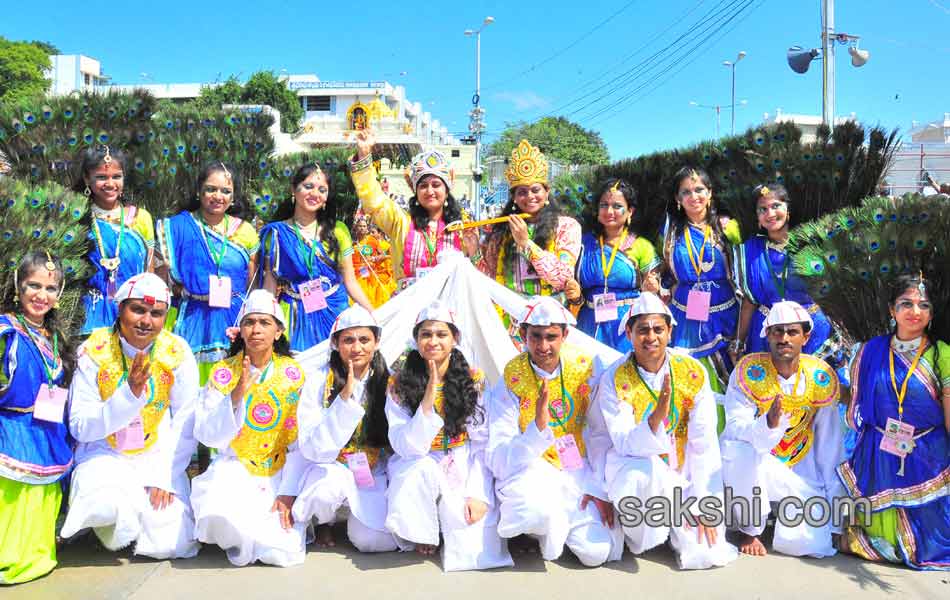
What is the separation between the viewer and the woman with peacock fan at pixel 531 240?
4062mm

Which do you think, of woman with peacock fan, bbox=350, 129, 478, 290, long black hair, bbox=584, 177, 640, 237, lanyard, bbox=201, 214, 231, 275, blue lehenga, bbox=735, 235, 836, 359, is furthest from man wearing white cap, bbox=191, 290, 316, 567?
blue lehenga, bbox=735, 235, 836, 359

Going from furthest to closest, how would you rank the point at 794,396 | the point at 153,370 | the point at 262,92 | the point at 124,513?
the point at 262,92, the point at 794,396, the point at 153,370, the point at 124,513

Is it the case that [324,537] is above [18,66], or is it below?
below

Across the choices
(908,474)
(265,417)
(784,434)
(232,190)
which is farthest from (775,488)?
(232,190)

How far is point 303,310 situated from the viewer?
4.18m

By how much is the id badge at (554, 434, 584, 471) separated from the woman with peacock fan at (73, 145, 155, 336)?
7.66ft

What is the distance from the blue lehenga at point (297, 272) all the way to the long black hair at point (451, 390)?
3.24 feet

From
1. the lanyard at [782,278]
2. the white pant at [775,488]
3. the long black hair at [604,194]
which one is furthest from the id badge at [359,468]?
the lanyard at [782,278]

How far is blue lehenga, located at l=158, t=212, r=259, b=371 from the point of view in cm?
408

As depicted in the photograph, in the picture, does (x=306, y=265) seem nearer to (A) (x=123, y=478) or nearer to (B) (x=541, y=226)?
(B) (x=541, y=226)

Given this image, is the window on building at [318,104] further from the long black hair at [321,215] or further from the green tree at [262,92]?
the long black hair at [321,215]

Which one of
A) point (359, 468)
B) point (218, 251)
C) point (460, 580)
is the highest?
point (218, 251)

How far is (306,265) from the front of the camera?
4160mm

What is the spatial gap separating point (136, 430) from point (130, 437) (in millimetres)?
36
